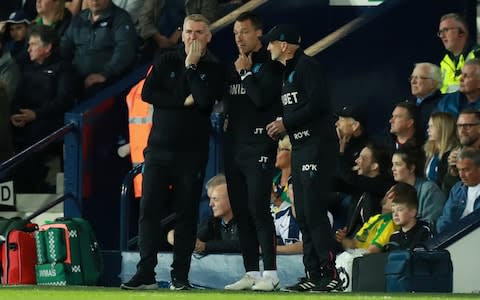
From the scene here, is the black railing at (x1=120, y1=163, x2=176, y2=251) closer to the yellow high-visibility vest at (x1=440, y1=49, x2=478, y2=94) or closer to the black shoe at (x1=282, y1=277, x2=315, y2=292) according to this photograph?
the yellow high-visibility vest at (x1=440, y1=49, x2=478, y2=94)

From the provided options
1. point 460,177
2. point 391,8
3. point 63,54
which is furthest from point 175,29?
point 460,177

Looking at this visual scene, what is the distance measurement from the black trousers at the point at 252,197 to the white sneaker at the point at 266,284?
0.09 m

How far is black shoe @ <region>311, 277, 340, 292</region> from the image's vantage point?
11972 mm

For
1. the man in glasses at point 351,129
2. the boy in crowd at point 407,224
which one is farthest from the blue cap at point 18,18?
the boy in crowd at point 407,224

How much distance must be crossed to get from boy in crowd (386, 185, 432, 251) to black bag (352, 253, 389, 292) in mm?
549

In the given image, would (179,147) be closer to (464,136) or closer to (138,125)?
(464,136)

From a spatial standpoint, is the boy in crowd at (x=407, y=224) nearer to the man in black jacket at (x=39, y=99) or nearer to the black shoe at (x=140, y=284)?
the black shoe at (x=140, y=284)

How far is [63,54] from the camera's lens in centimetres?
1661

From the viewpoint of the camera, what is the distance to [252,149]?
1231 centimetres

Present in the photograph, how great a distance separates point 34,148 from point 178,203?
3352mm

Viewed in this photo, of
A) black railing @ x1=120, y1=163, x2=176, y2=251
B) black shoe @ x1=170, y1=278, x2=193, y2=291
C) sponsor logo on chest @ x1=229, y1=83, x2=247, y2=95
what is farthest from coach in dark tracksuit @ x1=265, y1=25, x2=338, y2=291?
black railing @ x1=120, y1=163, x2=176, y2=251

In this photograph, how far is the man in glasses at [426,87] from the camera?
47.5 feet

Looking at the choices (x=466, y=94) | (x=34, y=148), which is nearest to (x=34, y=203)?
(x=34, y=148)

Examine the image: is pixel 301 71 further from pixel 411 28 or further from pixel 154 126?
pixel 411 28
